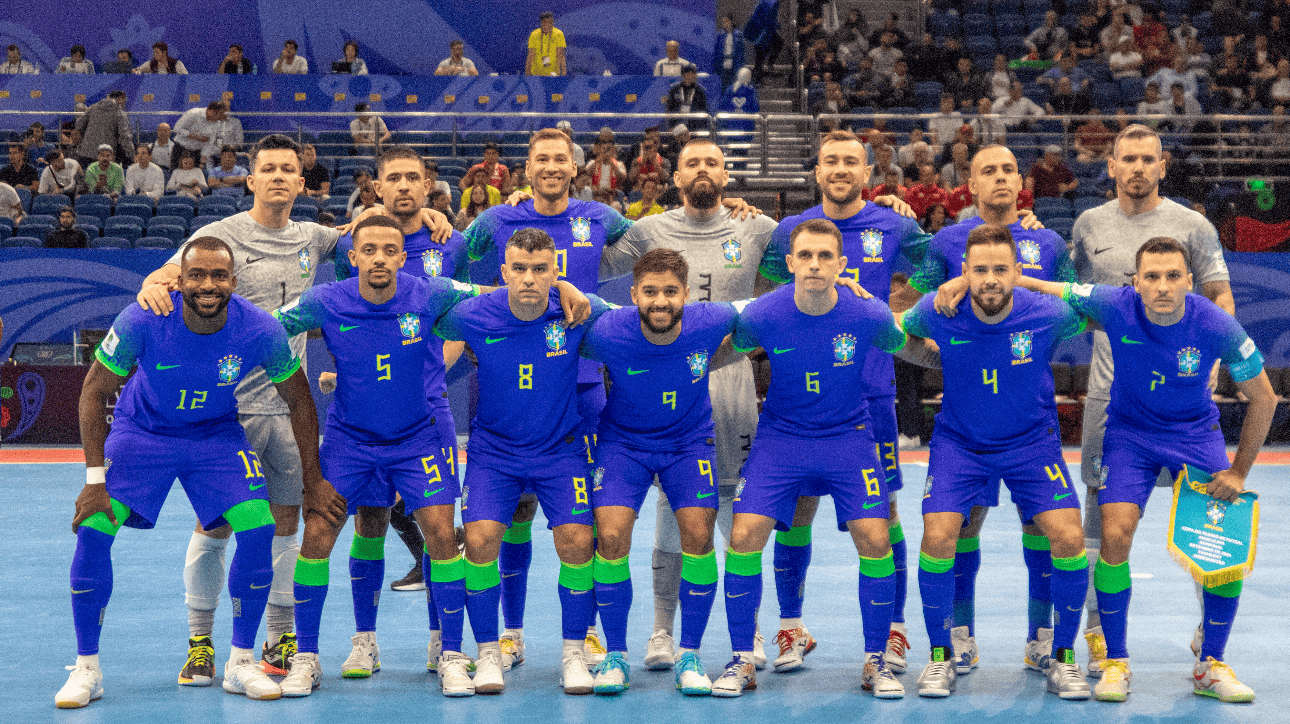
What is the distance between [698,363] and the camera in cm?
572

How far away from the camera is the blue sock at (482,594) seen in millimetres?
5500

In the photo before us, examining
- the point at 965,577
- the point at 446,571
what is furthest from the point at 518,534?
the point at 965,577

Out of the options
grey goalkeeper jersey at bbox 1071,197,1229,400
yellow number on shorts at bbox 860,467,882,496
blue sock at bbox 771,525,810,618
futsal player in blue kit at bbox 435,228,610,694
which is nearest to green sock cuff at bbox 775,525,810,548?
blue sock at bbox 771,525,810,618

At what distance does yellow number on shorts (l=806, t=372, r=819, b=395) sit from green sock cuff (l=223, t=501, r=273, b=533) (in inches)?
102

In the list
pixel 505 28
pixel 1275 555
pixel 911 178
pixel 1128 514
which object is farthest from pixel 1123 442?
pixel 505 28

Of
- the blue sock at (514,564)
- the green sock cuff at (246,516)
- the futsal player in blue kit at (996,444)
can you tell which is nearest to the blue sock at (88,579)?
the green sock cuff at (246,516)

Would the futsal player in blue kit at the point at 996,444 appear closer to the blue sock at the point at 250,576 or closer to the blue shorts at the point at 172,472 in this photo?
the blue sock at the point at 250,576

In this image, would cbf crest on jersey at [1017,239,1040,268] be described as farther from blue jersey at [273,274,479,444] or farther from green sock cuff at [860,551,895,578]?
blue jersey at [273,274,479,444]

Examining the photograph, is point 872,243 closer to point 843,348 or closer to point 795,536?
point 843,348

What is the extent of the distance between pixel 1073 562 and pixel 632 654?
2.26m

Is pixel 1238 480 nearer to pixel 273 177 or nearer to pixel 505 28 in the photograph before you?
pixel 273 177

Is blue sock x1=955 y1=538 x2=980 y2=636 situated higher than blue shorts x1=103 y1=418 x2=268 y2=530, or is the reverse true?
blue shorts x1=103 y1=418 x2=268 y2=530

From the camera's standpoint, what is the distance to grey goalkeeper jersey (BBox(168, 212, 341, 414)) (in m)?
5.93

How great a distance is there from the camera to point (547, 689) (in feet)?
18.3
